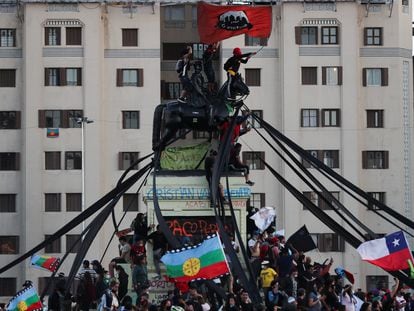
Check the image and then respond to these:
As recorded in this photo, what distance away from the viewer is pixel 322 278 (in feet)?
130

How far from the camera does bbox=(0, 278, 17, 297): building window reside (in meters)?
85.2

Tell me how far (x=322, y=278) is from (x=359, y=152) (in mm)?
48110

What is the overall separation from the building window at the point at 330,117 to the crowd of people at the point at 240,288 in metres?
43.9

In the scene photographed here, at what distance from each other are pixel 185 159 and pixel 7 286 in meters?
44.8

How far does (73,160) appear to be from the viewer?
280 ft

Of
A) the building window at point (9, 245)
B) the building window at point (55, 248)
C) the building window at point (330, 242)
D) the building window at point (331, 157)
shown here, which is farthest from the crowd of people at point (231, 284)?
the building window at point (9, 245)

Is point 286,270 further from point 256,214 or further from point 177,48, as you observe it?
point 177,48

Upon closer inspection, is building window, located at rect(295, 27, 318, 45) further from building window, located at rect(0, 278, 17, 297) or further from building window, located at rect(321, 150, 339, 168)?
building window, located at rect(0, 278, 17, 297)

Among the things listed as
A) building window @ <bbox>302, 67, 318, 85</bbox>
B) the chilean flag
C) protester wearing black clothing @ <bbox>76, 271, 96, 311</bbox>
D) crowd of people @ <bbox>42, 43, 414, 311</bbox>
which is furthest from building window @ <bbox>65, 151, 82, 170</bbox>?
the chilean flag

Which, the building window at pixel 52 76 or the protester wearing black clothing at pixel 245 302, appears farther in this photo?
the building window at pixel 52 76

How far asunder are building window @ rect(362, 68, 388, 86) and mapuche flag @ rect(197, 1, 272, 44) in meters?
45.6

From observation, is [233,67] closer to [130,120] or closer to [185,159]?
[185,159]

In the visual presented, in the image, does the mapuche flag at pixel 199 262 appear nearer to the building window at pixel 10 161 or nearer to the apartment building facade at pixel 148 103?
the apartment building facade at pixel 148 103

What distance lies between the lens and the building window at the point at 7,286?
85250 millimetres
